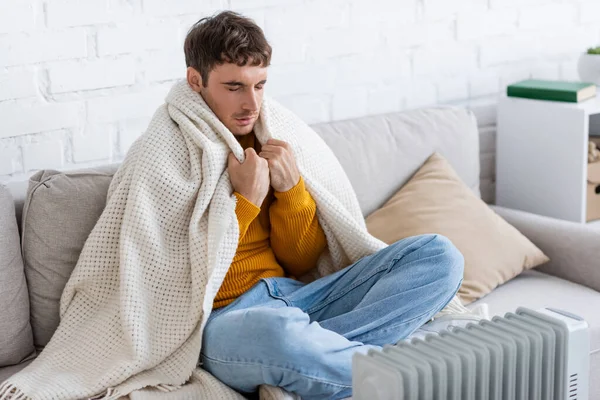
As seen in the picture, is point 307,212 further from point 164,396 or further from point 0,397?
point 0,397

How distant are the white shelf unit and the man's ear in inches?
51.3

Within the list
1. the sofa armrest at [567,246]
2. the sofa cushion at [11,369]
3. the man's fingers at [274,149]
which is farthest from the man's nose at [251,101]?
the sofa armrest at [567,246]

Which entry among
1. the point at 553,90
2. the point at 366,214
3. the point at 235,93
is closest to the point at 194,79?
the point at 235,93

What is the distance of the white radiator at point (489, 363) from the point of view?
1627 mm

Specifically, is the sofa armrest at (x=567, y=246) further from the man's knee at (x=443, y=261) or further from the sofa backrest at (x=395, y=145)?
the man's knee at (x=443, y=261)

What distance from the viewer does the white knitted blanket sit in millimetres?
2113

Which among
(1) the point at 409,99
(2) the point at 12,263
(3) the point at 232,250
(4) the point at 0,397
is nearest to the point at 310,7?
(1) the point at 409,99

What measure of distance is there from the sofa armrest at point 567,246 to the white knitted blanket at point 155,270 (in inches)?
39.3

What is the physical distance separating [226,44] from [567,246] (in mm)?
1144

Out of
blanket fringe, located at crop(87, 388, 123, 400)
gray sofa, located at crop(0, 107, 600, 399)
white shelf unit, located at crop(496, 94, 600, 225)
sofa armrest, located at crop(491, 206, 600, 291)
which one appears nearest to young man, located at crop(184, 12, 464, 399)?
blanket fringe, located at crop(87, 388, 123, 400)

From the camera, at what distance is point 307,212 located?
238cm

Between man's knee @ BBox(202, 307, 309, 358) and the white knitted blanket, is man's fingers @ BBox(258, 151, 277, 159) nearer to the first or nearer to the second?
the white knitted blanket

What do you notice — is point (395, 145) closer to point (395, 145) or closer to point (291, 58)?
point (395, 145)

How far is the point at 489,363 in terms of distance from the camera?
172 centimetres
